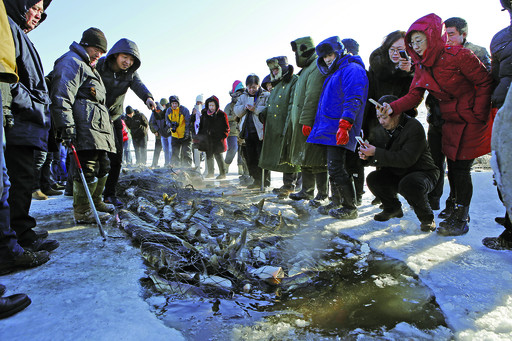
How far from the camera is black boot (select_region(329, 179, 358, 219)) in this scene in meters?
3.64

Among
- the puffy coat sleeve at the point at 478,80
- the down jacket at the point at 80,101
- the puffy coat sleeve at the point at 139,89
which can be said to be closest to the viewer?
the puffy coat sleeve at the point at 478,80

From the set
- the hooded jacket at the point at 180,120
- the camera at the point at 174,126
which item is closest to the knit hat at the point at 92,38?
the hooded jacket at the point at 180,120

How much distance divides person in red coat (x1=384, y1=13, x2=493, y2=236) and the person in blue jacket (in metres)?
0.59

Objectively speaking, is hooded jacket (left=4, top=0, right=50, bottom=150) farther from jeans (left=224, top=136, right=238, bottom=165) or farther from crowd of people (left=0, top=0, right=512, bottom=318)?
jeans (left=224, top=136, right=238, bottom=165)

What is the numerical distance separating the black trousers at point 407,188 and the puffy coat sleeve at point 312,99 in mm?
Answer: 1343

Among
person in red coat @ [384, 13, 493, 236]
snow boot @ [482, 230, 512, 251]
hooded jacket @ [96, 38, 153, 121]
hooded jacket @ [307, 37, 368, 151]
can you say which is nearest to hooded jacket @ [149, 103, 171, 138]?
hooded jacket @ [96, 38, 153, 121]

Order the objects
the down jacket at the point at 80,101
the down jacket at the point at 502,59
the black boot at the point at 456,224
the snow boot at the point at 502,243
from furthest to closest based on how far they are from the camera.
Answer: the down jacket at the point at 80,101 → the black boot at the point at 456,224 → the snow boot at the point at 502,243 → the down jacket at the point at 502,59

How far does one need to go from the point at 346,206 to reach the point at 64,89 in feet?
11.2

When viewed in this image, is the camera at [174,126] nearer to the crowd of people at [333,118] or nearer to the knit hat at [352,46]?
the crowd of people at [333,118]

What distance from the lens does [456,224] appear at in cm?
288

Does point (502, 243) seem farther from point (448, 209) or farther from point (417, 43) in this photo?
point (417, 43)

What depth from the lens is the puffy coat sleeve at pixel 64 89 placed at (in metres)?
3.01

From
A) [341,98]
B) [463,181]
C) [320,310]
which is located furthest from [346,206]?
[320,310]

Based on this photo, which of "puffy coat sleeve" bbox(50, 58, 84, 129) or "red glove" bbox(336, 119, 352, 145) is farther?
"red glove" bbox(336, 119, 352, 145)
